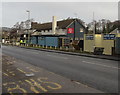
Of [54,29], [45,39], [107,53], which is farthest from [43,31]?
A: [107,53]

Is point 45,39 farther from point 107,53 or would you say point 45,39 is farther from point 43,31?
point 107,53

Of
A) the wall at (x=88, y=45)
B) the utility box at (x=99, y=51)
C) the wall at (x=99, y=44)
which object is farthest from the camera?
the wall at (x=88, y=45)

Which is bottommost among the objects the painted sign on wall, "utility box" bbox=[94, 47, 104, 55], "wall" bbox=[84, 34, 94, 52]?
"utility box" bbox=[94, 47, 104, 55]

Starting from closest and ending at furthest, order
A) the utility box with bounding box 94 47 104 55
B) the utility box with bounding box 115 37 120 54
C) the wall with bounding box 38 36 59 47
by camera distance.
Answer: the utility box with bounding box 115 37 120 54 → the utility box with bounding box 94 47 104 55 → the wall with bounding box 38 36 59 47

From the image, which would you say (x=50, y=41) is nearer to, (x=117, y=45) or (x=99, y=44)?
(x=99, y=44)

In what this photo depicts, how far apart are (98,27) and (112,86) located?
2962 inches

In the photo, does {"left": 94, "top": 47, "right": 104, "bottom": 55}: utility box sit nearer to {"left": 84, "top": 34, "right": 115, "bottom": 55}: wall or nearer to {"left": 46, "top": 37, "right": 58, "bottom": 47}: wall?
{"left": 84, "top": 34, "right": 115, "bottom": 55}: wall

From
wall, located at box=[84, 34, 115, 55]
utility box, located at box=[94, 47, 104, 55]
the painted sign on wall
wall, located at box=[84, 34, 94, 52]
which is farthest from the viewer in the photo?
the painted sign on wall

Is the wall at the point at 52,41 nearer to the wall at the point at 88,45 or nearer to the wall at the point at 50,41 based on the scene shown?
the wall at the point at 50,41

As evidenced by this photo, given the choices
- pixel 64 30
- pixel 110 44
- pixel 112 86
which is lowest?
pixel 112 86

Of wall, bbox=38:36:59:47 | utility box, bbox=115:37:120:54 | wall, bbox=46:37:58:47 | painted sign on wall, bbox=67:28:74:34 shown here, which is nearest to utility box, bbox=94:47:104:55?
utility box, bbox=115:37:120:54

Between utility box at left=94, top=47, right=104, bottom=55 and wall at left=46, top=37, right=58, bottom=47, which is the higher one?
wall at left=46, top=37, right=58, bottom=47

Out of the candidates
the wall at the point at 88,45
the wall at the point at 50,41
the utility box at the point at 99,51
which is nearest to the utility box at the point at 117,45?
the utility box at the point at 99,51

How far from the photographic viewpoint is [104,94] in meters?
5.55
